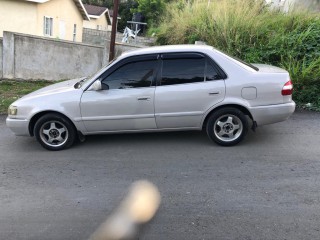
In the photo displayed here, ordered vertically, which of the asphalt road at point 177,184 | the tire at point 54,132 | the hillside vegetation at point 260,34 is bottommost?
the asphalt road at point 177,184

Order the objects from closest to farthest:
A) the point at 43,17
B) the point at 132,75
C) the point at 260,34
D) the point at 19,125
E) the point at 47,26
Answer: the point at 132,75, the point at 19,125, the point at 260,34, the point at 43,17, the point at 47,26

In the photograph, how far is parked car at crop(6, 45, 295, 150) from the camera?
5.70m

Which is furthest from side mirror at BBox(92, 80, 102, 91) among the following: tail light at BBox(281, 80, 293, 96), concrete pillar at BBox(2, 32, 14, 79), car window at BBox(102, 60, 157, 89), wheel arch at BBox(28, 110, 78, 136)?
concrete pillar at BBox(2, 32, 14, 79)

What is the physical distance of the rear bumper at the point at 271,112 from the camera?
18.6 ft

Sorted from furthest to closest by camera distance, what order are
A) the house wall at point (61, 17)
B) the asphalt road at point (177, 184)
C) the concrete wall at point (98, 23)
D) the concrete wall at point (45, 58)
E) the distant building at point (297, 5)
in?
the concrete wall at point (98, 23) < the house wall at point (61, 17) < the distant building at point (297, 5) < the concrete wall at point (45, 58) < the asphalt road at point (177, 184)

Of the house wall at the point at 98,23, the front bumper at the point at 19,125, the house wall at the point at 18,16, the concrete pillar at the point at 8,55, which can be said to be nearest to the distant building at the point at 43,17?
the house wall at the point at 18,16

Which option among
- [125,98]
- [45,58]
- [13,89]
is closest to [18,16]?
[45,58]

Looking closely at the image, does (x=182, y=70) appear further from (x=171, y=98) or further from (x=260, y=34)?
(x=260, y=34)

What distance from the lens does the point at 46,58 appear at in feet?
39.0

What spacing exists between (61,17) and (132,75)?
74.7 ft

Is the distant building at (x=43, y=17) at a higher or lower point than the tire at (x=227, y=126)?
higher

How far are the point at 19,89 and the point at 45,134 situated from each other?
5.37 meters

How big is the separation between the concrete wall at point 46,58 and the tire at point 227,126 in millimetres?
6568

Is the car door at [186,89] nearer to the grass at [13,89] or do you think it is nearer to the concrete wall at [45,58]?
the grass at [13,89]
